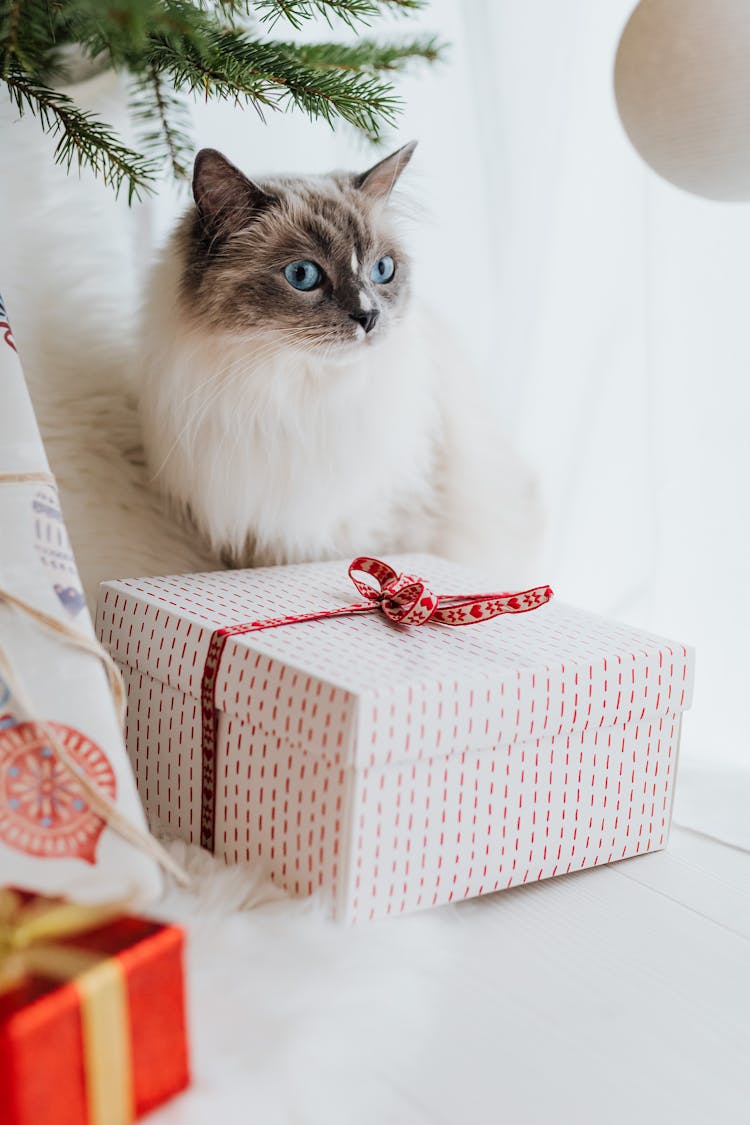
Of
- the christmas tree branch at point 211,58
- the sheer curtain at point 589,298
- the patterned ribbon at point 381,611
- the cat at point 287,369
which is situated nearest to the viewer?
the christmas tree branch at point 211,58

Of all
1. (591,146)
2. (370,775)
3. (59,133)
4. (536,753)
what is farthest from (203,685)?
(591,146)

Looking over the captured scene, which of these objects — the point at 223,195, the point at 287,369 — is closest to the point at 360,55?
the point at 223,195

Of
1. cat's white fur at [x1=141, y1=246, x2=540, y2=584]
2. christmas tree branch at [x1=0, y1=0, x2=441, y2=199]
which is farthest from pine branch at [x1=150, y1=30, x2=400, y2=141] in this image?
cat's white fur at [x1=141, y1=246, x2=540, y2=584]

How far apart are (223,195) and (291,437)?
9.7 inches

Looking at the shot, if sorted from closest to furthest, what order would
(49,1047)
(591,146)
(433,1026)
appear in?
1. (49,1047)
2. (433,1026)
3. (591,146)

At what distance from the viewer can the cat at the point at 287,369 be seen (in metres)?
1.06

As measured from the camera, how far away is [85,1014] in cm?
61

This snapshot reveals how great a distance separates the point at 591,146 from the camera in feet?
→ 5.24

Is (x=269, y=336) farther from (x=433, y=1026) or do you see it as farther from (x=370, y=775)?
(x=433, y=1026)

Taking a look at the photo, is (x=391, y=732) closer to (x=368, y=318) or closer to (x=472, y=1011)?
(x=472, y=1011)

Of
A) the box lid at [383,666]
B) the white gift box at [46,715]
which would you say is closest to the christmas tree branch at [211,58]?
the white gift box at [46,715]

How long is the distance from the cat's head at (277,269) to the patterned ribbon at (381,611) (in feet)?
0.78

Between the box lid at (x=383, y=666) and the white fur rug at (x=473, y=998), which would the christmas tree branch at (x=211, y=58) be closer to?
the white fur rug at (x=473, y=998)

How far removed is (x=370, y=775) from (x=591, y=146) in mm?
1131
